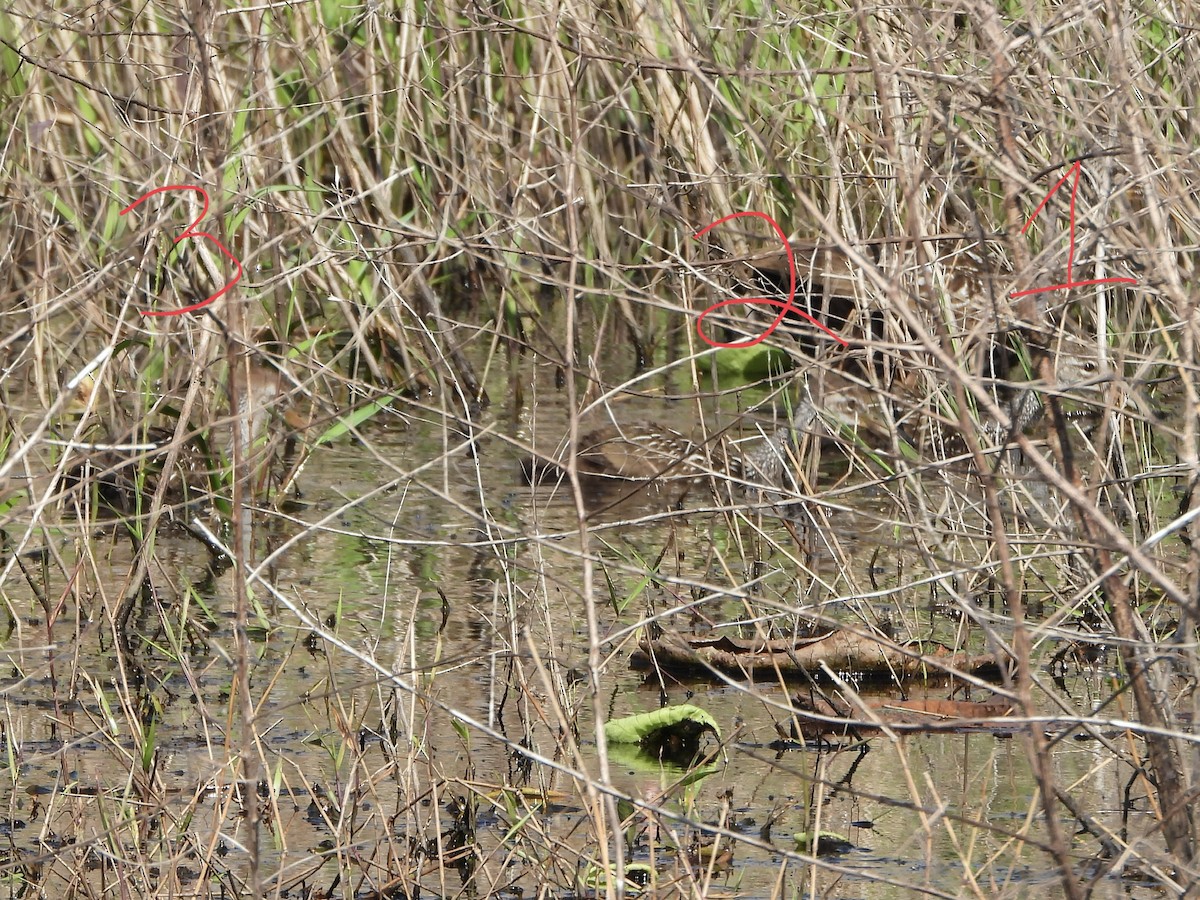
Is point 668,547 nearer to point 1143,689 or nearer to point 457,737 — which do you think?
point 457,737

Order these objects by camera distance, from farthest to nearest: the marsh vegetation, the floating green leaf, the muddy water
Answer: the floating green leaf
the muddy water
the marsh vegetation

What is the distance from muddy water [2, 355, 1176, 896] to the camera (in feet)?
10.4

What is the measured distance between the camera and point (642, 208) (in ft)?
26.3

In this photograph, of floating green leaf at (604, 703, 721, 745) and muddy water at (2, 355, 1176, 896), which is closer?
muddy water at (2, 355, 1176, 896)

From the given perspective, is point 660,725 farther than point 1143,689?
Yes

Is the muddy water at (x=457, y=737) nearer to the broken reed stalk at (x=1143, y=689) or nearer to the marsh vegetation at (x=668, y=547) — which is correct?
the marsh vegetation at (x=668, y=547)

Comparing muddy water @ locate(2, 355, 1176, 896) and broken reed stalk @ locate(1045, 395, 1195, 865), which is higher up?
broken reed stalk @ locate(1045, 395, 1195, 865)

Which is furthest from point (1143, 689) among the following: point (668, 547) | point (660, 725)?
point (668, 547)

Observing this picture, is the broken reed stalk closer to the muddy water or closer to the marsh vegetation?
the marsh vegetation

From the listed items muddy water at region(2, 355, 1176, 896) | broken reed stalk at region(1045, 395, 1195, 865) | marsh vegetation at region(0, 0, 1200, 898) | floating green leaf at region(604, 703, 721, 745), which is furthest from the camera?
floating green leaf at region(604, 703, 721, 745)

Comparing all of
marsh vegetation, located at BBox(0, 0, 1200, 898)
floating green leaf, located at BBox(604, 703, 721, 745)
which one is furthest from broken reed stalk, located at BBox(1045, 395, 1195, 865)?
floating green leaf, located at BBox(604, 703, 721, 745)

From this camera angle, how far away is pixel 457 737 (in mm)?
4016

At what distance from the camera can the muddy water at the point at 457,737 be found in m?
3.16

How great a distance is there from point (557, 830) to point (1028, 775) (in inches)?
37.9
